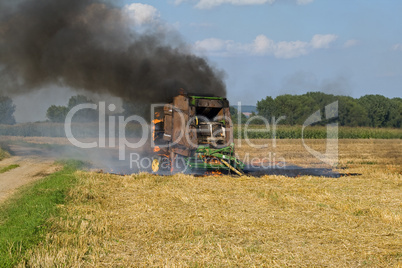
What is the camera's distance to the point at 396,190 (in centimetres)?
1267

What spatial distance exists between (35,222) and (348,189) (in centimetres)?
931

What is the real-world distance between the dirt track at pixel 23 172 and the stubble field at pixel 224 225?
2.28m

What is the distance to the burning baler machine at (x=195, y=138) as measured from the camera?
51.0 feet

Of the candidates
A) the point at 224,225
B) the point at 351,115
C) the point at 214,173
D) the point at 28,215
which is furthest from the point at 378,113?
the point at 28,215

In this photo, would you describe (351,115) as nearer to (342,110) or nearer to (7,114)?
(342,110)

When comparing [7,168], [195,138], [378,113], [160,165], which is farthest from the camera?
[378,113]

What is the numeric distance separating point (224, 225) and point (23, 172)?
11.5 metres

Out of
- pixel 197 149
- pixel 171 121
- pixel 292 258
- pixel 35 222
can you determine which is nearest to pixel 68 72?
pixel 171 121

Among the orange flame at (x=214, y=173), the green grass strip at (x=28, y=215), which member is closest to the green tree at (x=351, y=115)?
the orange flame at (x=214, y=173)

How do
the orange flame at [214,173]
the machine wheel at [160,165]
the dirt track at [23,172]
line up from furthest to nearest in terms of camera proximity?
the machine wheel at [160,165]
the orange flame at [214,173]
the dirt track at [23,172]

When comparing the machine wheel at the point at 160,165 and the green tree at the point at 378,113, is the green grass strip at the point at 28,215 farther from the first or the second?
the green tree at the point at 378,113

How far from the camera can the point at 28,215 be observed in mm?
8688

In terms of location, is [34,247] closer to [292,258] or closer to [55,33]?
[292,258]

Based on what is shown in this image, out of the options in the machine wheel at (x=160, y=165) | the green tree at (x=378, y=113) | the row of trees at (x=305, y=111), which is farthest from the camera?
the green tree at (x=378, y=113)
